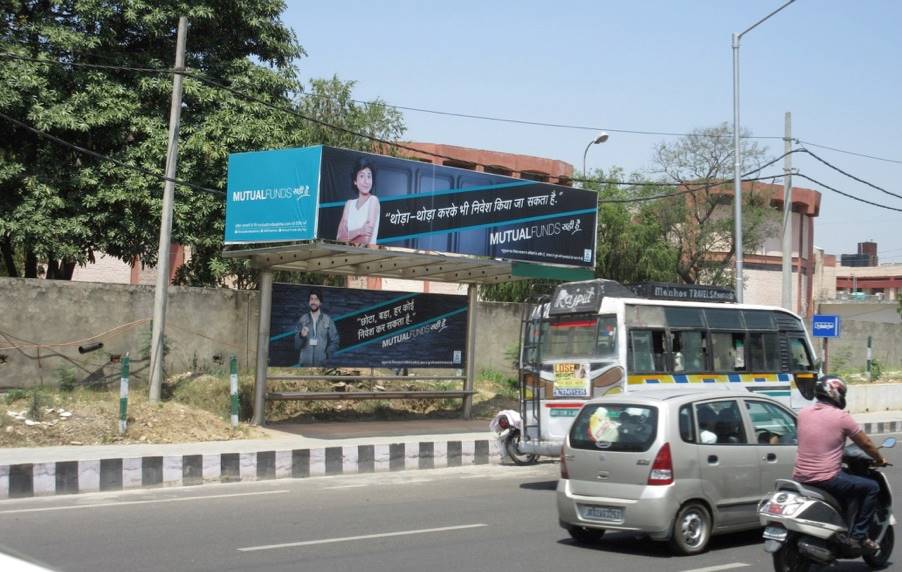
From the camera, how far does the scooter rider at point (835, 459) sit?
25.4 ft

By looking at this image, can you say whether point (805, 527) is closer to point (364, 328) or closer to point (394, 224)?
point (394, 224)

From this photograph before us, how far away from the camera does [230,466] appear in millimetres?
14414

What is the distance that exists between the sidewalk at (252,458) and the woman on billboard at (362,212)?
140 inches

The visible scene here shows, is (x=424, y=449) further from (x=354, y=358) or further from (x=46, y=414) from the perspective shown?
(x=46, y=414)

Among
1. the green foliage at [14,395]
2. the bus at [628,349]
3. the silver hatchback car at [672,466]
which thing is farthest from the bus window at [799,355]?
the green foliage at [14,395]

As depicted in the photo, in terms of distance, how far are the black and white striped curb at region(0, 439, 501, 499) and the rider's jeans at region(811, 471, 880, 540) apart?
9.01 meters

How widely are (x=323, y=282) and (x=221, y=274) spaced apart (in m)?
4.62

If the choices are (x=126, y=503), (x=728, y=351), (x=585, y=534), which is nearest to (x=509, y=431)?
(x=728, y=351)

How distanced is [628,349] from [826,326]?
15.1 m

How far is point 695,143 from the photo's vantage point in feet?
142

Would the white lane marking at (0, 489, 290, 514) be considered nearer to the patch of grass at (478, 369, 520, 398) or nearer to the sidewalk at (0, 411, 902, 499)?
the sidewalk at (0, 411, 902, 499)

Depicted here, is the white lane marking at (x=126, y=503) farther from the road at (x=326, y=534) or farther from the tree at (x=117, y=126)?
the tree at (x=117, y=126)

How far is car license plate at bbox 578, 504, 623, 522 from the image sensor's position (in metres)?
9.11

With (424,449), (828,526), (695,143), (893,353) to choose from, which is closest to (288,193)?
(424,449)
